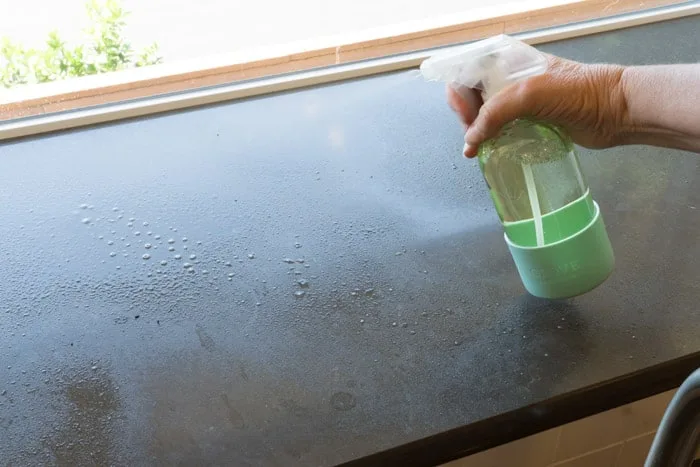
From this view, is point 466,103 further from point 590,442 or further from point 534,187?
point 590,442

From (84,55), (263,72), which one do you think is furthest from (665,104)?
(84,55)

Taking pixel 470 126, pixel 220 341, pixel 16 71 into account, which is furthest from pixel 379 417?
pixel 16 71

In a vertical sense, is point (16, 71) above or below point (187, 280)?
above

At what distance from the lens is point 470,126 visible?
76 cm

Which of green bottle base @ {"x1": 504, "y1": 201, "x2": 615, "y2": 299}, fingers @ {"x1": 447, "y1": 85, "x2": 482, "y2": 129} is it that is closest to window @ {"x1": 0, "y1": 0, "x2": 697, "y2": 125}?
fingers @ {"x1": 447, "y1": 85, "x2": 482, "y2": 129}

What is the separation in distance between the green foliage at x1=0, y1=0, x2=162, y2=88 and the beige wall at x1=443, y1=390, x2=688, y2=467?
856 mm

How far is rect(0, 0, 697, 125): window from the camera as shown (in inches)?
45.4

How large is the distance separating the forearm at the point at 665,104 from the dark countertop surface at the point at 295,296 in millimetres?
119

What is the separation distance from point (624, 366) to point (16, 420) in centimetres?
57

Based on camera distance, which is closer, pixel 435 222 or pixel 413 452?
pixel 413 452

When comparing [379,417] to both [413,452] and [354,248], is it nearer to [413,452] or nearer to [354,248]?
[413,452]

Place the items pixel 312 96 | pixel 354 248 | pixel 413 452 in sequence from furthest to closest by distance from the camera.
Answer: pixel 312 96 < pixel 354 248 < pixel 413 452

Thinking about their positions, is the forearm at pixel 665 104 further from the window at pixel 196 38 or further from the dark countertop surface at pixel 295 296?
the window at pixel 196 38

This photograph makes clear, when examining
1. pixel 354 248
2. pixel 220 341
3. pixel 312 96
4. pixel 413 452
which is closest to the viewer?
pixel 413 452
